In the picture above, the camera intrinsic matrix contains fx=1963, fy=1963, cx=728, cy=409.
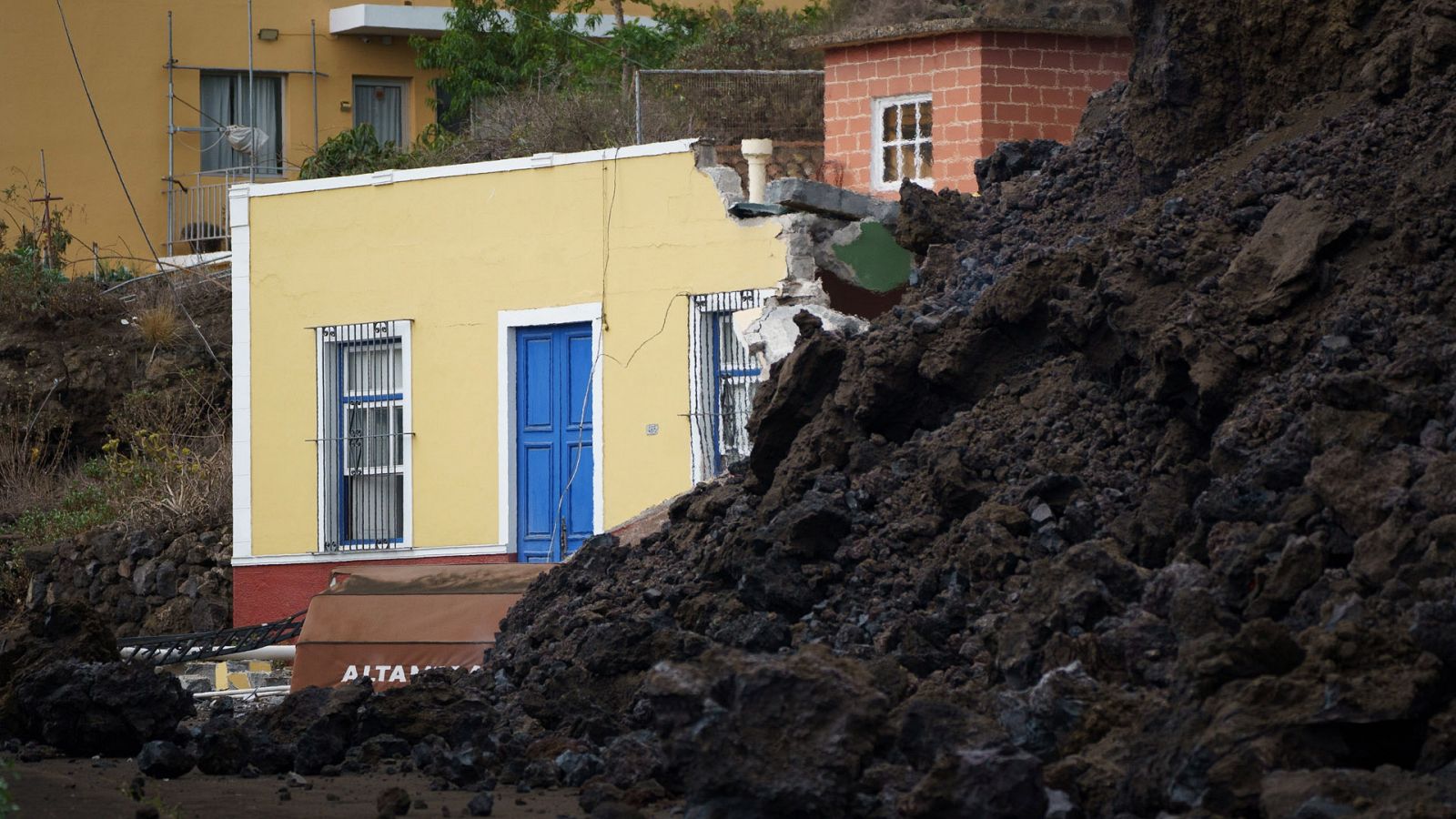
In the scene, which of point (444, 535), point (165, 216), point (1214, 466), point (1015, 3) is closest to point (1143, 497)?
point (1214, 466)

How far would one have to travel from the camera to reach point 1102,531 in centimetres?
732

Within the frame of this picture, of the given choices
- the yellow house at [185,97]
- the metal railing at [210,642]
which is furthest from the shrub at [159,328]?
the metal railing at [210,642]

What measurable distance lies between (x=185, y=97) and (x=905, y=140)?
41.2 feet

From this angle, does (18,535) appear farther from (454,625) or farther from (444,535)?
(454,625)

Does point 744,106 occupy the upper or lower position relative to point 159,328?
upper

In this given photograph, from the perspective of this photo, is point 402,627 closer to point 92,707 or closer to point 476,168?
point 92,707

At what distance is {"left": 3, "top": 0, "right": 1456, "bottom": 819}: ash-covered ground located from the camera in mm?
5090

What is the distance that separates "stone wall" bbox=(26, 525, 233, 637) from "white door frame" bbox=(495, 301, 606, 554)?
3823 millimetres

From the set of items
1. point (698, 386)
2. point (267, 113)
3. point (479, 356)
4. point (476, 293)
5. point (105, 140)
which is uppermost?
point (267, 113)

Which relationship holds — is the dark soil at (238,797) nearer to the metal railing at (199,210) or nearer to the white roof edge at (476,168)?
the white roof edge at (476,168)

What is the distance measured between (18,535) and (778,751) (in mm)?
17181

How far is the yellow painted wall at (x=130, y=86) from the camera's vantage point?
83.1 ft

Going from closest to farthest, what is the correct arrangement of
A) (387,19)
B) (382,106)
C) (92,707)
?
(92,707) → (387,19) → (382,106)

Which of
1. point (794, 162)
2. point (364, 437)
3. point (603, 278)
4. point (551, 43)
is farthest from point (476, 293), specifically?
point (551, 43)
